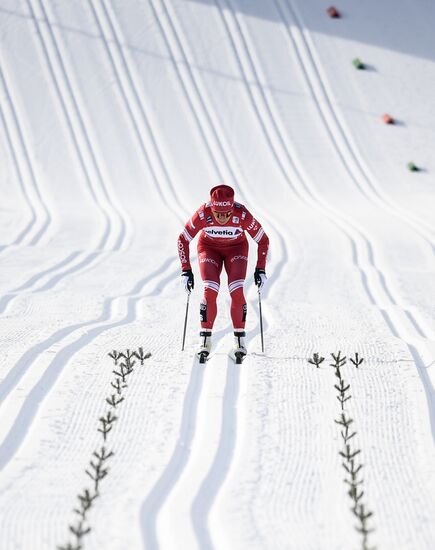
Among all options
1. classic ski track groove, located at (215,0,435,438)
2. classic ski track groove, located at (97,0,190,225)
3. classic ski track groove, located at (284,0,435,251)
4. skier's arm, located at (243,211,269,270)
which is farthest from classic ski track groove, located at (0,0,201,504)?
classic ski track groove, located at (97,0,190,225)

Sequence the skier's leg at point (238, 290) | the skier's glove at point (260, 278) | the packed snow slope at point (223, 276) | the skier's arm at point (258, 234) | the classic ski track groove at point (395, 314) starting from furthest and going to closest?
1. the skier's glove at point (260, 278)
2. the skier's arm at point (258, 234)
3. the skier's leg at point (238, 290)
4. the classic ski track groove at point (395, 314)
5. the packed snow slope at point (223, 276)

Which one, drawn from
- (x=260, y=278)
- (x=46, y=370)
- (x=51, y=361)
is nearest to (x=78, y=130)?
(x=260, y=278)

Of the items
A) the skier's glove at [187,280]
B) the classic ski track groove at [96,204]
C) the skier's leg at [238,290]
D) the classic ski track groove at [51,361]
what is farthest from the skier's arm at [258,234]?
the classic ski track groove at [96,204]

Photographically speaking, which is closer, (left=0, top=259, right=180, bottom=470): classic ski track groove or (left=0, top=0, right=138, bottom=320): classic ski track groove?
(left=0, top=259, right=180, bottom=470): classic ski track groove

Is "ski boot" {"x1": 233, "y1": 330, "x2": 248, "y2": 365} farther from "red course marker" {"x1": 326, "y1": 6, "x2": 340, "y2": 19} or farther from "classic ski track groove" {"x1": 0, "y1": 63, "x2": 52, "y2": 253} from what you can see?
"red course marker" {"x1": 326, "y1": 6, "x2": 340, "y2": 19}

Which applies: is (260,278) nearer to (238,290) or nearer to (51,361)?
(238,290)

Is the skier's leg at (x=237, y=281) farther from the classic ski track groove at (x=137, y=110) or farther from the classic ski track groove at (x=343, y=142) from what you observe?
the classic ski track groove at (x=137, y=110)

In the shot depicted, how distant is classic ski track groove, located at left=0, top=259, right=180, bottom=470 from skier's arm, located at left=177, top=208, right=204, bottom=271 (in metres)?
1.25

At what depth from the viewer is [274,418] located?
5859 millimetres

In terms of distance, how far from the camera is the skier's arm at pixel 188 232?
782 centimetres

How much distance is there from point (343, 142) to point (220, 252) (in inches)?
703

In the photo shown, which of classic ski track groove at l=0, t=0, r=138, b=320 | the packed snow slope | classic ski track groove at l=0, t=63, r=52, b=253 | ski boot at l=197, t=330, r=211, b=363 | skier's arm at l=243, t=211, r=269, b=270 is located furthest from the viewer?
classic ski track groove at l=0, t=63, r=52, b=253

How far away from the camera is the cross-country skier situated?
7664 millimetres

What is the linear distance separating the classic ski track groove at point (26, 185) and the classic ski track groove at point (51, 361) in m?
5.50
